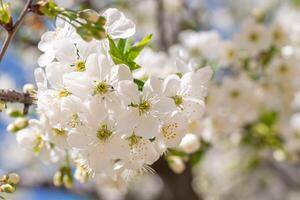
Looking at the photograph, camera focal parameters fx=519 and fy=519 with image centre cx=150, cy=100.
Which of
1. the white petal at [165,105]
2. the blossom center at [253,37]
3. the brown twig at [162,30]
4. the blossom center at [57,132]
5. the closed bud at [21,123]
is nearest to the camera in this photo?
the white petal at [165,105]

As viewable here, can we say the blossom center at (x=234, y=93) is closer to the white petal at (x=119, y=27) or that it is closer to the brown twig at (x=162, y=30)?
the brown twig at (x=162, y=30)

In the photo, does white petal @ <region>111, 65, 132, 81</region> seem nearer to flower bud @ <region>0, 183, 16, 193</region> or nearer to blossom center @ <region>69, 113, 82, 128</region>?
blossom center @ <region>69, 113, 82, 128</region>

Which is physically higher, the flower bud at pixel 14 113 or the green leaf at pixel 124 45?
the green leaf at pixel 124 45

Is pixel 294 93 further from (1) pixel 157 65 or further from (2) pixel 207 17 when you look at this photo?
(2) pixel 207 17

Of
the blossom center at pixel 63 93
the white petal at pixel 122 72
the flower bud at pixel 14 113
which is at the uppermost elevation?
the white petal at pixel 122 72

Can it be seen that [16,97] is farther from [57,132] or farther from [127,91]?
[127,91]

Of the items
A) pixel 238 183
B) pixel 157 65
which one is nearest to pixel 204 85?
pixel 157 65

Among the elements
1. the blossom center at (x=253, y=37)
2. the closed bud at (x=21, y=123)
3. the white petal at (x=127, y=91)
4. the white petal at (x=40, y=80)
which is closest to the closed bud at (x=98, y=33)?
the white petal at (x=127, y=91)
